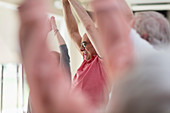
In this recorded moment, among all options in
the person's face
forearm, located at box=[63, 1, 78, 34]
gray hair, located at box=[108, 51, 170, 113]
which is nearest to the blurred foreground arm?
gray hair, located at box=[108, 51, 170, 113]

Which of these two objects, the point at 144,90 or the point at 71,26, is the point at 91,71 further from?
the point at 144,90

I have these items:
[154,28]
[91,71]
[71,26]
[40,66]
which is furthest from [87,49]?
[40,66]

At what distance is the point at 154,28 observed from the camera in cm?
47

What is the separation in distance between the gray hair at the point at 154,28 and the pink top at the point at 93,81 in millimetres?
701

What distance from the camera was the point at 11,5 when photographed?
576 cm

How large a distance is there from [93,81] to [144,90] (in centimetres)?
89

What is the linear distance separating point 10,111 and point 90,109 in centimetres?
740

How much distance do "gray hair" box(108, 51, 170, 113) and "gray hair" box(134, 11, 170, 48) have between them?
3.3 inches

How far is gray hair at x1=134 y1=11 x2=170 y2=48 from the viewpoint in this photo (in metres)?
0.47

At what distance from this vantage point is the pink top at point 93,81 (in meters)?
1.20

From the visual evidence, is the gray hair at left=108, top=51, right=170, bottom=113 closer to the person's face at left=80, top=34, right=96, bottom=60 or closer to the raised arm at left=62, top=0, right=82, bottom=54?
the person's face at left=80, top=34, right=96, bottom=60

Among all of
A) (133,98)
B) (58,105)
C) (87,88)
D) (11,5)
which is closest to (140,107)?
(133,98)

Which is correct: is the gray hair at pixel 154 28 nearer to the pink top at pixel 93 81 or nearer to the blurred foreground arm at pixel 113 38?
the blurred foreground arm at pixel 113 38

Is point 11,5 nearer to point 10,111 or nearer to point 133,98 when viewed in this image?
point 10,111
